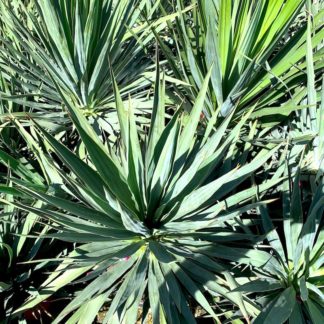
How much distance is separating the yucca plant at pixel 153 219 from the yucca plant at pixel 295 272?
2.0 inches

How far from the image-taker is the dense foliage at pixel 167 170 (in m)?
1.22

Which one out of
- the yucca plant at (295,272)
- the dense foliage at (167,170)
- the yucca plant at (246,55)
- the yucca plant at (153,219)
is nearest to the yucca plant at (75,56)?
the dense foliage at (167,170)

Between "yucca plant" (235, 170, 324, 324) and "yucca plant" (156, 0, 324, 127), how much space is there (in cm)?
36

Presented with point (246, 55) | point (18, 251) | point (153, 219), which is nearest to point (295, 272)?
point (153, 219)

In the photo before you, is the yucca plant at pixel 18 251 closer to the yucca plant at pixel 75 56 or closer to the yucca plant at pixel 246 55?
the yucca plant at pixel 75 56

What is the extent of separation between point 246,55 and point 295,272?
0.76 metres

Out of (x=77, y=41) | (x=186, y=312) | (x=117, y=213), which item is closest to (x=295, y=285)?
(x=186, y=312)

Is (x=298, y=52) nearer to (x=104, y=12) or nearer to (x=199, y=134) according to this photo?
(x=199, y=134)

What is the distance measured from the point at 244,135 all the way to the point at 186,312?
2.19 feet

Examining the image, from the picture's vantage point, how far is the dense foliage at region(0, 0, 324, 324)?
122 cm

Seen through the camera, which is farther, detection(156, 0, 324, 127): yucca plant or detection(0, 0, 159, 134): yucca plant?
detection(0, 0, 159, 134): yucca plant

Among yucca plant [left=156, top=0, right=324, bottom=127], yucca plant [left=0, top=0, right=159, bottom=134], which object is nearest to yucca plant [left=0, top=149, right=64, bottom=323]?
yucca plant [left=0, top=0, right=159, bottom=134]

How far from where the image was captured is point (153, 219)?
1298mm

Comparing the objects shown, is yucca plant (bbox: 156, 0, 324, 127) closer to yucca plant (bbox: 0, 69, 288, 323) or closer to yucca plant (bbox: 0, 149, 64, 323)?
yucca plant (bbox: 0, 69, 288, 323)
